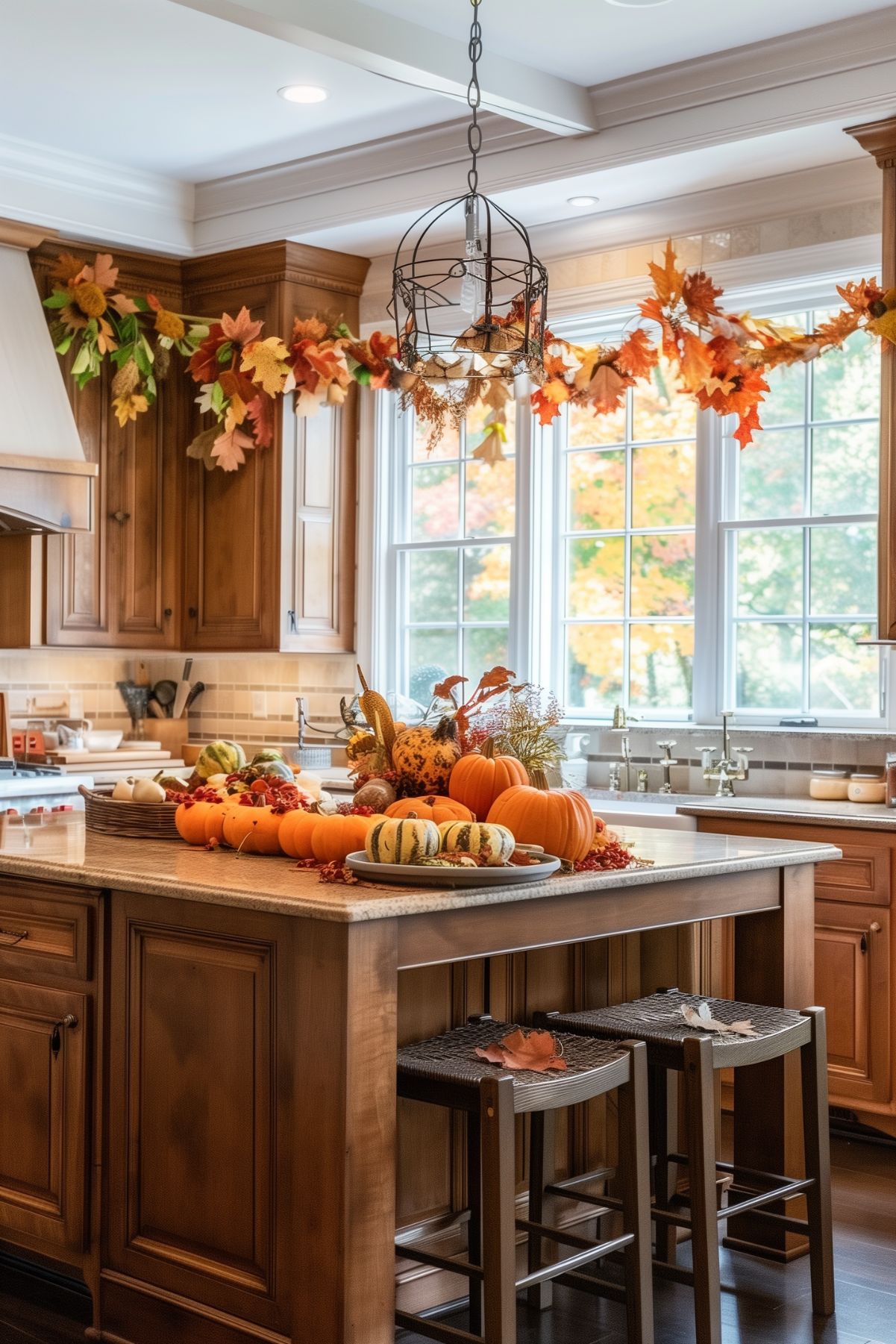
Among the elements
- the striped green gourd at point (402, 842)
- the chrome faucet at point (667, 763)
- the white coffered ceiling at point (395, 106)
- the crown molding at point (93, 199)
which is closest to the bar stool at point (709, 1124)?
the striped green gourd at point (402, 842)

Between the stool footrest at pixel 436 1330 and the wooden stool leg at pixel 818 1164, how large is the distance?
0.90m

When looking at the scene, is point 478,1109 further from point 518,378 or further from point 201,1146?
point 518,378

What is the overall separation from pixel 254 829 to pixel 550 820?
1.98ft

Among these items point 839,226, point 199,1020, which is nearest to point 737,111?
point 839,226

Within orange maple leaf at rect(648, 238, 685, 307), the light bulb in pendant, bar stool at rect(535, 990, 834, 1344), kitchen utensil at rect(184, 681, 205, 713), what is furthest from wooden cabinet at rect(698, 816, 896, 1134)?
kitchen utensil at rect(184, 681, 205, 713)

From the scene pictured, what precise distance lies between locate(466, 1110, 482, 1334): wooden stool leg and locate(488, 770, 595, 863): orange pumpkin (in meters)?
0.53

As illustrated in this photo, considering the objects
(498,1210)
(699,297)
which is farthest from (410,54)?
(498,1210)

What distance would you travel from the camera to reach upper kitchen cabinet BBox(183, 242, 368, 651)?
20.1 ft

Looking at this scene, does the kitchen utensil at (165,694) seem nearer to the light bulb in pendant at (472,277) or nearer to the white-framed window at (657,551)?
the white-framed window at (657,551)

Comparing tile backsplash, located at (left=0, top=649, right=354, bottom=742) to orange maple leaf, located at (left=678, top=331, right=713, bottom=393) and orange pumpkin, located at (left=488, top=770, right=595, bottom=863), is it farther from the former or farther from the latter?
orange pumpkin, located at (left=488, top=770, right=595, bottom=863)

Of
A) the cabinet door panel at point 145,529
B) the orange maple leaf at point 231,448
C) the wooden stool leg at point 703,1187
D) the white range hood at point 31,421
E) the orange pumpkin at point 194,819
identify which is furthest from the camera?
the cabinet door panel at point 145,529

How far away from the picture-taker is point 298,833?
9.77ft

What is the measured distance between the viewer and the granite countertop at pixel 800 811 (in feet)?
14.5

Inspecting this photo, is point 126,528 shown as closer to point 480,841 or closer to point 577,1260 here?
point 480,841
